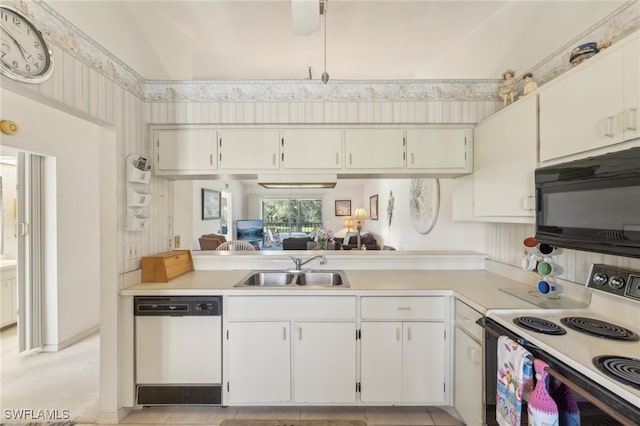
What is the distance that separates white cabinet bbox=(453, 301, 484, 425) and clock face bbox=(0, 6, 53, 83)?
108 inches

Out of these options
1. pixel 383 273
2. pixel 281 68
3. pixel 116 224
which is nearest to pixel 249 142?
pixel 116 224

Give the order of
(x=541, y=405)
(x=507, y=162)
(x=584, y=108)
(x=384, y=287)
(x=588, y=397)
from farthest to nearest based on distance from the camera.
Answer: (x=384, y=287) → (x=507, y=162) → (x=584, y=108) → (x=541, y=405) → (x=588, y=397)

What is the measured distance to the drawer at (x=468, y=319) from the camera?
62.9 inches

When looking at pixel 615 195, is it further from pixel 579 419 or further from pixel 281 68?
pixel 281 68

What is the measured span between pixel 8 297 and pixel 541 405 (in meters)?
5.08

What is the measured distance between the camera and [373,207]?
783 centimetres

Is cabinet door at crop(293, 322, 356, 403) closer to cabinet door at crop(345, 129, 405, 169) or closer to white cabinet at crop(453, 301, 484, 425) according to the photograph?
white cabinet at crop(453, 301, 484, 425)

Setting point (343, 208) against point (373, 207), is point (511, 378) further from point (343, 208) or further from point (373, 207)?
point (343, 208)

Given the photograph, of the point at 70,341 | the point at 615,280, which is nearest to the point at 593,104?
the point at 615,280

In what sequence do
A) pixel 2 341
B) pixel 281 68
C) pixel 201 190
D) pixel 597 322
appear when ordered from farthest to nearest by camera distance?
1. pixel 201 190
2. pixel 281 68
3. pixel 2 341
4. pixel 597 322

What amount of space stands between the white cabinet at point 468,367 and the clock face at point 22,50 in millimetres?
2742

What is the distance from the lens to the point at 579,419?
39.1 inches

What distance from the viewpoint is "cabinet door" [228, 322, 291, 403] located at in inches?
74.7

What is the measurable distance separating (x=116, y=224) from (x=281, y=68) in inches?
117
